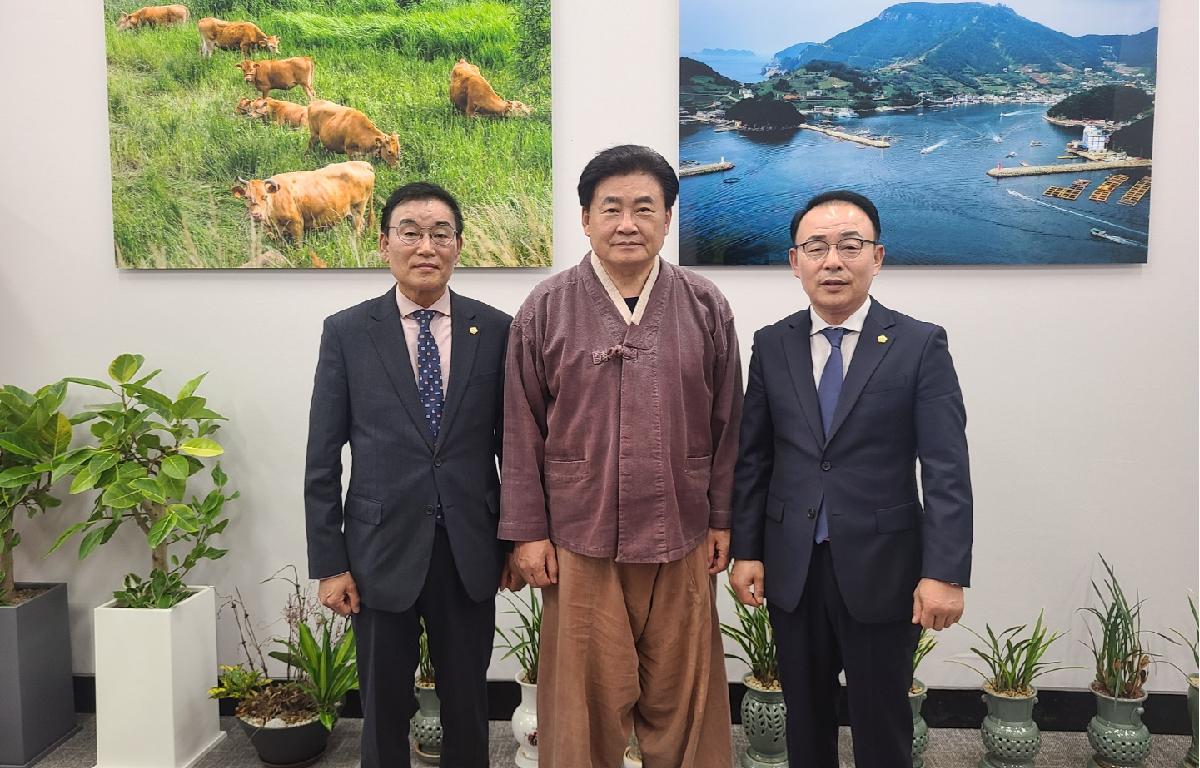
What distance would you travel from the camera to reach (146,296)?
2.86 meters

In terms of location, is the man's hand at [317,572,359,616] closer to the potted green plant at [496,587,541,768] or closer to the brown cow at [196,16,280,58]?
the potted green plant at [496,587,541,768]

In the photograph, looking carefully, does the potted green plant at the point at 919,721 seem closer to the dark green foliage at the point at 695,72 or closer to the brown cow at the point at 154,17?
the dark green foliage at the point at 695,72

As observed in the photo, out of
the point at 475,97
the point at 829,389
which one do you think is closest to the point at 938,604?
the point at 829,389

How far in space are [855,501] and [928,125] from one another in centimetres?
158

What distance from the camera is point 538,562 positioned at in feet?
6.17

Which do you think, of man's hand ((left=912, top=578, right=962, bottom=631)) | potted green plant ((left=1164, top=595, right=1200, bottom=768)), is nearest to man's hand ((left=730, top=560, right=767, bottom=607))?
man's hand ((left=912, top=578, right=962, bottom=631))

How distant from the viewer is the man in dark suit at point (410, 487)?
1.89 m

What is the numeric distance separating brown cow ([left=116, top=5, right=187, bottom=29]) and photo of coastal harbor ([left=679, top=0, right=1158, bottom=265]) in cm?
178

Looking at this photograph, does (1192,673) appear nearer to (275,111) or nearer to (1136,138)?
(1136,138)

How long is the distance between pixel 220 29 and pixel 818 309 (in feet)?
7.62

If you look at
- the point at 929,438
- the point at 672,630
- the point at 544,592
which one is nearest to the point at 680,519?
the point at 672,630

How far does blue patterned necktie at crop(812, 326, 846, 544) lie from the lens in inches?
70.4

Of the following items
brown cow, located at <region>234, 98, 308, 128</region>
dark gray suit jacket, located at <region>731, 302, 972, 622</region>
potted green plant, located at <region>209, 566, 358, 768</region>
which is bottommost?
potted green plant, located at <region>209, 566, 358, 768</region>

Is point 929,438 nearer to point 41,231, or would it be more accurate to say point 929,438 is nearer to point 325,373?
point 325,373
